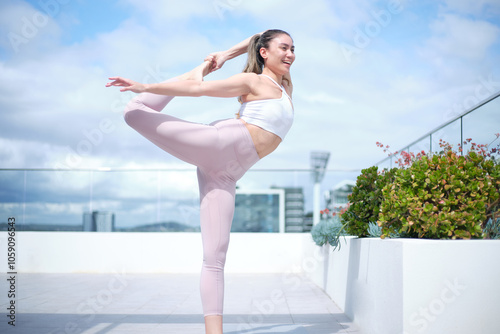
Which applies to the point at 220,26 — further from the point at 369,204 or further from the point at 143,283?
the point at 143,283

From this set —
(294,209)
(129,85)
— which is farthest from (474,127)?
(294,209)

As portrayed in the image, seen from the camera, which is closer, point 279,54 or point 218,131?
point 218,131

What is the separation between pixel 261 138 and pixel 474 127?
210 centimetres

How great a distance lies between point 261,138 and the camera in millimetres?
2025

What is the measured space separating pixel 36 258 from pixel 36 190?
3.72 ft

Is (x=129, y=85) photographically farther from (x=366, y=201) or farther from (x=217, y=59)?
(x=366, y=201)

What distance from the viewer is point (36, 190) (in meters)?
7.39

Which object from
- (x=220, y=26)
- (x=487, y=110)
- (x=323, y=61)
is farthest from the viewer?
(x=323, y=61)

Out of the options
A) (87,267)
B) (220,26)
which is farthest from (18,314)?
(87,267)

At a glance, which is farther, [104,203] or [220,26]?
[104,203]

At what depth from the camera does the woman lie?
1.92 meters

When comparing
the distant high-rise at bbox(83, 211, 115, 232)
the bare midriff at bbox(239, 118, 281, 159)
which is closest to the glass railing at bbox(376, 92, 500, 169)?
the bare midriff at bbox(239, 118, 281, 159)

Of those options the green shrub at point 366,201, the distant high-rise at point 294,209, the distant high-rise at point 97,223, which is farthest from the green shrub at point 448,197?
the distant high-rise at point 97,223

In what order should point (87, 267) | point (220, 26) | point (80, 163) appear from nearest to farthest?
point (220, 26)
point (87, 267)
point (80, 163)
